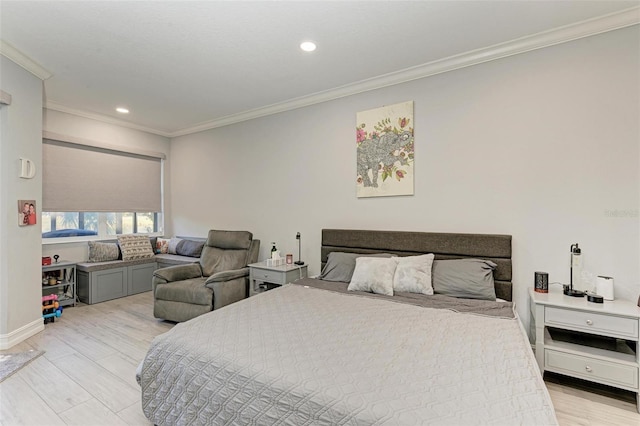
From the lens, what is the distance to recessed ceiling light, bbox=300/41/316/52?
263 cm

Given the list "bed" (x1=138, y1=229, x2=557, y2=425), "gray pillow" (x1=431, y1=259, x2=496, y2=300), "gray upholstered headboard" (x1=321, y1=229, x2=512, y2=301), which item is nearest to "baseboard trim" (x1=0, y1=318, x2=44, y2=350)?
"bed" (x1=138, y1=229, x2=557, y2=425)

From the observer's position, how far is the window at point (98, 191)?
13.8 ft

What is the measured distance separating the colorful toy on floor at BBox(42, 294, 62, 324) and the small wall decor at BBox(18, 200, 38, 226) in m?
1.00

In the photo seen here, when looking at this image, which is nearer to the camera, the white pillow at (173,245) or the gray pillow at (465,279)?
the gray pillow at (465,279)

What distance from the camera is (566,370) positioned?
6.98ft

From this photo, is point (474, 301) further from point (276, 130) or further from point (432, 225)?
point (276, 130)

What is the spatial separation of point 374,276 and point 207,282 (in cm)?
189

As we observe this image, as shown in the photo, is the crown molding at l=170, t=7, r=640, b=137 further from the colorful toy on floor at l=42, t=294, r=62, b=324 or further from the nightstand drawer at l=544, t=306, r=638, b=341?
the colorful toy on floor at l=42, t=294, r=62, b=324

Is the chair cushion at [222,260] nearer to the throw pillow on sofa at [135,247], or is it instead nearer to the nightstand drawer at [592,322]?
the throw pillow on sofa at [135,247]

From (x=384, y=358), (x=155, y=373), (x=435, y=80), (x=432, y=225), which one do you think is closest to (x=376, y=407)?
(x=384, y=358)

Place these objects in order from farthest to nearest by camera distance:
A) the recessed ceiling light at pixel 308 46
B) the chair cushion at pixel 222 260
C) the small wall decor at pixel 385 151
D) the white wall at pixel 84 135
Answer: the white wall at pixel 84 135 < the chair cushion at pixel 222 260 < the small wall decor at pixel 385 151 < the recessed ceiling light at pixel 308 46

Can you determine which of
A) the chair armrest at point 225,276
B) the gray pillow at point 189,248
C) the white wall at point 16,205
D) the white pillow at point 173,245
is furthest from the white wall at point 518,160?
the white wall at point 16,205

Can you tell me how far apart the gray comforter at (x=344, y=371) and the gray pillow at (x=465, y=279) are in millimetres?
420

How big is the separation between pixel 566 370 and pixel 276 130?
3.94m
